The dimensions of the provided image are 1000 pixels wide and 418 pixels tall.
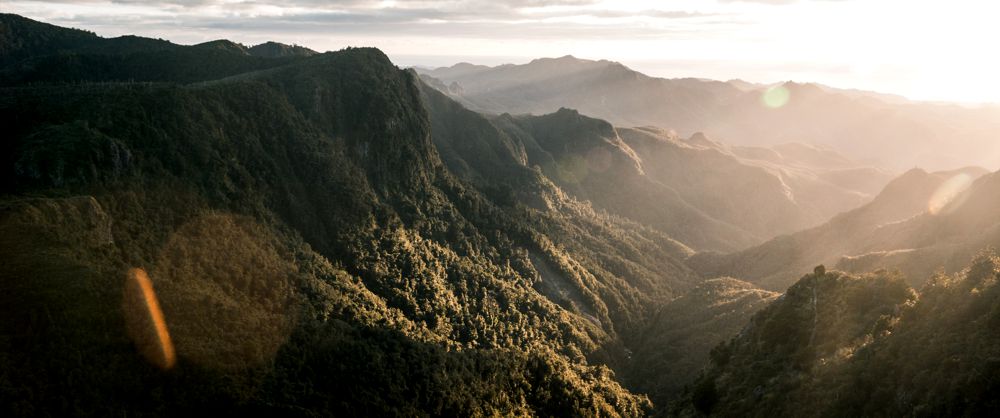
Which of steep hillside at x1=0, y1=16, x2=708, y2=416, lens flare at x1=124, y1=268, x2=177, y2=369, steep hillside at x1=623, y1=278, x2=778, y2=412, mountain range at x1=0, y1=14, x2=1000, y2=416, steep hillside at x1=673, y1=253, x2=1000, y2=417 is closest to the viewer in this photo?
steep hillside at x1=673, y1=253, x2=1000, y2=417

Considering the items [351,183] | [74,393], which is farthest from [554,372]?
[74,393]

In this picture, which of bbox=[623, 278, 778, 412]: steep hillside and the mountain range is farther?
bbox=[623, 278, 778, 412]: steep hillside

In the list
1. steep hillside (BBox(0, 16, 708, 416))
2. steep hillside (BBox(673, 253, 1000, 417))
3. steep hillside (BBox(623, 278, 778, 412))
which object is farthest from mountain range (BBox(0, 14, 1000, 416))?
steep hillside (BBox(623, 278, 778, 412))

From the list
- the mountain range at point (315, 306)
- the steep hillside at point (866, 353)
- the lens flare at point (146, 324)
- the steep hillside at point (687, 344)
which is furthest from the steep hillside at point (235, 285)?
the steep hillside at point (866, 353)

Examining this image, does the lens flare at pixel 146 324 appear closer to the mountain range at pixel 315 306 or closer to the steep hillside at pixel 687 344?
the mountain range at pixel 315 306

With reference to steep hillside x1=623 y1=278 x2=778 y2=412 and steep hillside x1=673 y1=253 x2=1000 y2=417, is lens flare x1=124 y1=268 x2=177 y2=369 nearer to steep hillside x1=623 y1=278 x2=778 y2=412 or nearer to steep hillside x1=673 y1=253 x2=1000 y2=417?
steep hillside x1=673 y1=253 x2=1000 y2=417

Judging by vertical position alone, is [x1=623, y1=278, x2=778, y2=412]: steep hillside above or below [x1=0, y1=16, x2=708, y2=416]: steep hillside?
below
